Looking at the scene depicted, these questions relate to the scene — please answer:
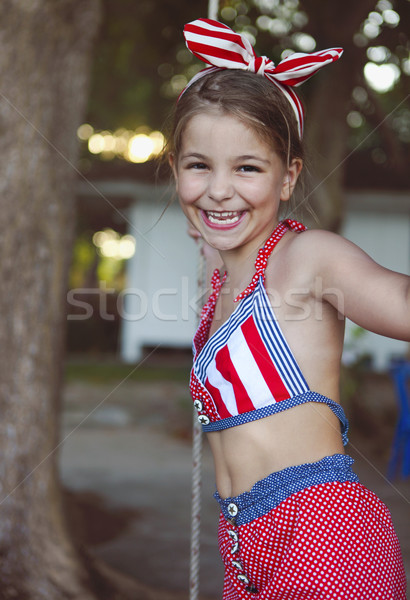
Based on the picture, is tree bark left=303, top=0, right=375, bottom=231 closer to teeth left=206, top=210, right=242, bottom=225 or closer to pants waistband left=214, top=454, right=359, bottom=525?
teeth left=206, top=210, right=242, bottom=225

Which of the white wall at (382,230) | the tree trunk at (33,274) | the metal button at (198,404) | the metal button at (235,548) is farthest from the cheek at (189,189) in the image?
the white wall at (382,230)

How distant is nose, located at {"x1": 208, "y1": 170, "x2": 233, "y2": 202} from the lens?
1288 millimetres

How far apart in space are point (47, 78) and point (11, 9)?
0.26 m

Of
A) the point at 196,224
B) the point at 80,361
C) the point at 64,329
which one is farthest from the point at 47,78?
the point at 80,361

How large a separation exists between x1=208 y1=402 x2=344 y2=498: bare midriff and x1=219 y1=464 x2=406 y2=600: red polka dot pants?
0.21 ft

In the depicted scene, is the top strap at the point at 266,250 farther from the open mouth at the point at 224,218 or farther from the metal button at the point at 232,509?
the metal button at the point at 232,509

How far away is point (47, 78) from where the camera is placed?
2.62 metres

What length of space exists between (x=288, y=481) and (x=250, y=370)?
0.21 m

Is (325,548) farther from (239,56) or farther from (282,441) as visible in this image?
(239,56)

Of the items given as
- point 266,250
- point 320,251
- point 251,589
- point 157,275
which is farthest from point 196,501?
point 157,275

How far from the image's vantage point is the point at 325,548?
118 cm

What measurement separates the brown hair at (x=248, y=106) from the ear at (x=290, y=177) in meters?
0.01

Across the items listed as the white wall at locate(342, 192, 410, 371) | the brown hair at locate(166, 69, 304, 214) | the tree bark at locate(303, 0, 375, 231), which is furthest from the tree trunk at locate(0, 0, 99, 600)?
the white wall at locate(342, 192, 410, 371)

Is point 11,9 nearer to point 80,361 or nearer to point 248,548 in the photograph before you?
point 248,548
